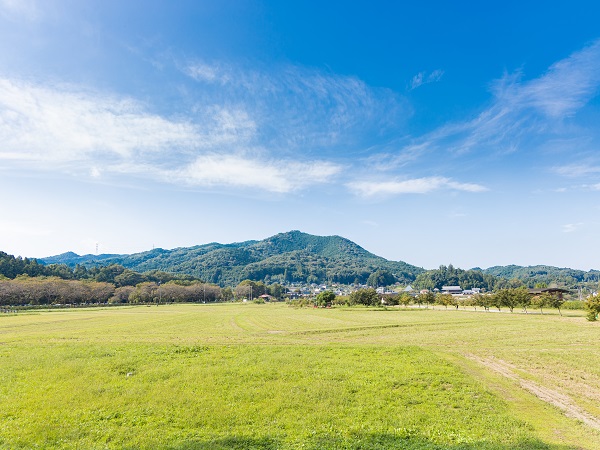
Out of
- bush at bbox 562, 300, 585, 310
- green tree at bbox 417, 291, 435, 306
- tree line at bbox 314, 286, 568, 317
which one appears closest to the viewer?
tree line at bbox 314, 286, 568, 317

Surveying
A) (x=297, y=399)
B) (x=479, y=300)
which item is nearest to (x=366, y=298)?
(x=479, y=300)

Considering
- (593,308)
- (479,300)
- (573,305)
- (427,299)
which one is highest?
(593,308)

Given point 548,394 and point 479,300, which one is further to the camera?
point 479,300

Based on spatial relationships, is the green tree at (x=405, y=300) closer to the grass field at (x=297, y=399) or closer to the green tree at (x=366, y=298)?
the green tree at (x=366, y=298)

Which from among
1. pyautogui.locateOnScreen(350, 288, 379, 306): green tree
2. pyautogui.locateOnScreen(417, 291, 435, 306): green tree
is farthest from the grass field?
pyautogui.locateOnScreen(350, 288, 379, 306): green tree

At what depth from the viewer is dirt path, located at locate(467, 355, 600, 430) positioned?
48.5 feet

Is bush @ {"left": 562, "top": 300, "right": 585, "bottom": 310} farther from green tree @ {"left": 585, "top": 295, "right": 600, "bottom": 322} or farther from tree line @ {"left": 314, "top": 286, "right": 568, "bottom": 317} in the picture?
green tree @ {"left": 585, "top": 295, "right": 600, "bottom": 322}

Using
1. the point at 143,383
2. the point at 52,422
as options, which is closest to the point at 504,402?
the point at 143,383

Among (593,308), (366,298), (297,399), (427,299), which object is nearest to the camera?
(297,399)

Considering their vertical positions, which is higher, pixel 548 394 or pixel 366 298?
pixel 366 298

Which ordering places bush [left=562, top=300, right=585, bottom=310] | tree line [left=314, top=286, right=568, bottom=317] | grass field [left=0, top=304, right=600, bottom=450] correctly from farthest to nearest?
bush [left=562, top=300, right=585, bottom=310], tree line [left=314, top=286, right=568, bottom=317], grass field [left=0, top=304, right=600, bottom=450]

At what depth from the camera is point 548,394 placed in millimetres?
18016

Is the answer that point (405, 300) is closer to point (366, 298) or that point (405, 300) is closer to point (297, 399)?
point (366, 298)

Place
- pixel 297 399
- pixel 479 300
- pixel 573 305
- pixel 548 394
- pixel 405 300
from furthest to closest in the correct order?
pixel 405 300 → pixel 479 300 → pixel 573 305 → pixel 548 394 → pixel 297 399
